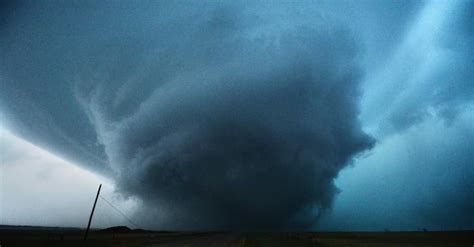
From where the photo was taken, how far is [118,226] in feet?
565

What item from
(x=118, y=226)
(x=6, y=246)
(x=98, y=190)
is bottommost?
(x=6, y=246)

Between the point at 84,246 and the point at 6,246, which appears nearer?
the point at 6,246

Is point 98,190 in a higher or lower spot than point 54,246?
higher

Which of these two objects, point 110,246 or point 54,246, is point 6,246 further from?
point 110,246

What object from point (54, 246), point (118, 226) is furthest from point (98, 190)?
point (118, 226)

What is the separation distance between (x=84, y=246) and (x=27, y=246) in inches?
Result: 296

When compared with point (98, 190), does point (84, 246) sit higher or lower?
lower

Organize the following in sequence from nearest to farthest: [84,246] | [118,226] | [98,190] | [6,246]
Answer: [6,246] < [98,190] < [84,246] < [118,226]

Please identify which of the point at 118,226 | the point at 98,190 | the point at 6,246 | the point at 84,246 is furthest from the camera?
the point at 118,226

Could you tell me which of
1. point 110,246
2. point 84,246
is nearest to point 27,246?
point 84,246

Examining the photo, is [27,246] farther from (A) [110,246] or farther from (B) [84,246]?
(A) [110,246]

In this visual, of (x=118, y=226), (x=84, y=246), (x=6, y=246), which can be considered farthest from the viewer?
(x=118, y=226)

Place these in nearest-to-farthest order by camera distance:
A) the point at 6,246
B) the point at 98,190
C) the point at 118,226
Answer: the point at 6,246
the point at 98,190
the point at 118,226

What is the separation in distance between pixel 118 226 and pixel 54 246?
145 m
